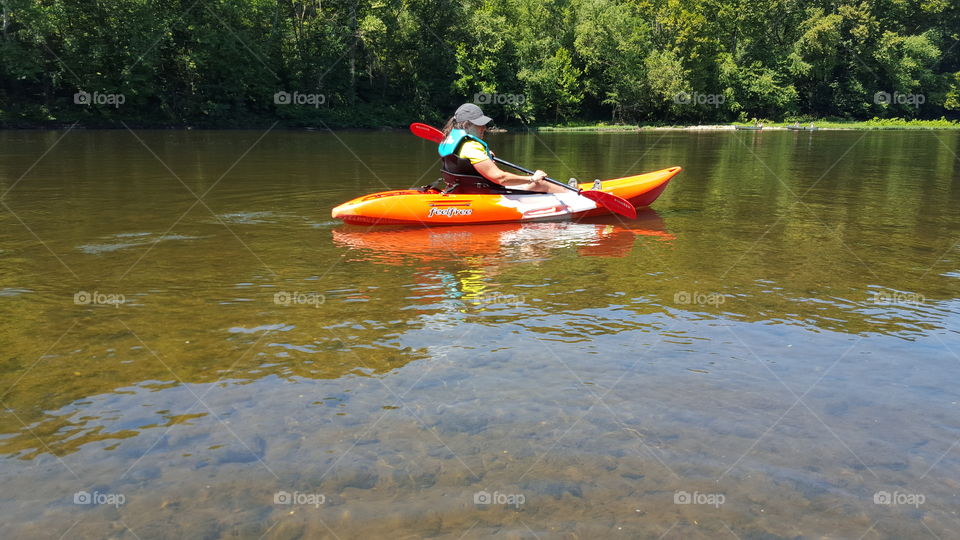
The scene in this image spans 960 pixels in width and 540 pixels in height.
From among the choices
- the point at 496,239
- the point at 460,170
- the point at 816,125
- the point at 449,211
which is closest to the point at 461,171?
the point at 460,170

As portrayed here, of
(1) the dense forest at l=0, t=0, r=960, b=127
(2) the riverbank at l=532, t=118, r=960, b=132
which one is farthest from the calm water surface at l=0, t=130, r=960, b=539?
(2) the riverbank at l=532, t=118, r=960, b=132

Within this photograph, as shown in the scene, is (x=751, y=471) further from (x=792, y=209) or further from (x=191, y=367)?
(x=792, y=209)

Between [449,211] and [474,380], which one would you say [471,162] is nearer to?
[449,211]

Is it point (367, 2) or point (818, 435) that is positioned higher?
point (367, 2)

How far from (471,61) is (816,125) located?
26962 mm

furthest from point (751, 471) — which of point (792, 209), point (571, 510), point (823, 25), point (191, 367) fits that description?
point (823, 25)

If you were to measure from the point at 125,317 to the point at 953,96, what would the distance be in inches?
2801

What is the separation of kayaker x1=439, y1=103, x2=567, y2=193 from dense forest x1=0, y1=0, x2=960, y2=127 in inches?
1207

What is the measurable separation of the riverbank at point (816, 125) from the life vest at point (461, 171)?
126 ft

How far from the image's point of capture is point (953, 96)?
198 ft

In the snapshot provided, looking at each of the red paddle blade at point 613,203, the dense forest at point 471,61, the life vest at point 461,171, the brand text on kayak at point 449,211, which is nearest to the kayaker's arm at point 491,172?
the life vest at point 461,171

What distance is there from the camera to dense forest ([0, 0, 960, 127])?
35312 millimetres

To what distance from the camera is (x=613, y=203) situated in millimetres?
10680

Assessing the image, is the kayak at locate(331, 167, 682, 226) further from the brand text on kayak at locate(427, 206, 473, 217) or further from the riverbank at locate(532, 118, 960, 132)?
the riverbank at locate(532, 118, 960, 132)
